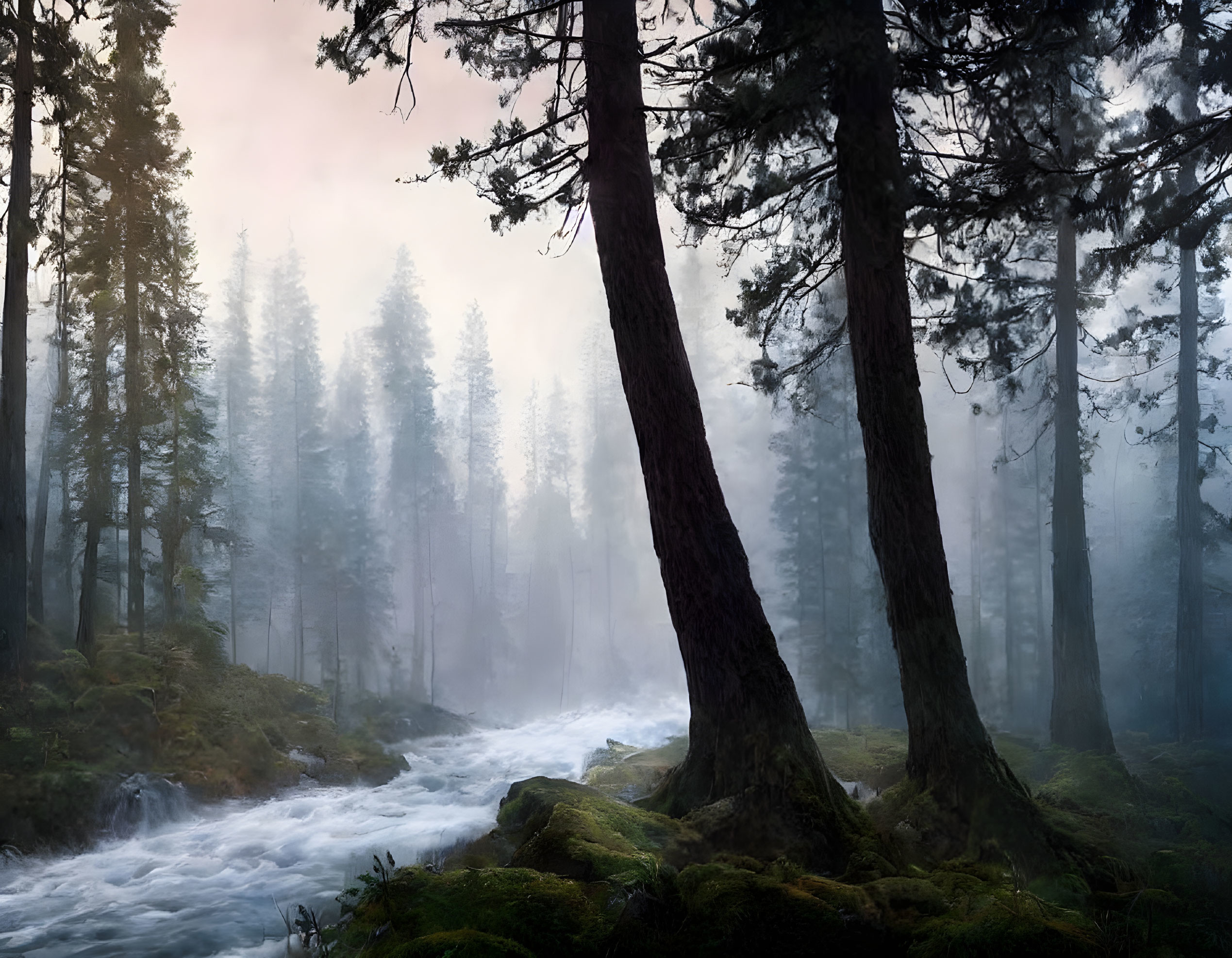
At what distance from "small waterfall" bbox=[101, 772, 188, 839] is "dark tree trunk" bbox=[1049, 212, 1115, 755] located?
15298mm

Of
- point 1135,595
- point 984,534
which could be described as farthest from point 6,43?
point 1135,595

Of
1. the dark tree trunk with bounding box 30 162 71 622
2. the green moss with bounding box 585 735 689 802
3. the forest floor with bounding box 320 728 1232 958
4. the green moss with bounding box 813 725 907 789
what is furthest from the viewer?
the dark tree trunk with bounding box 30 162 71 622

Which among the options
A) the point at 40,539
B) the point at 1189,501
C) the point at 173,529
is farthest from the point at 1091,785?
the point at 40,539

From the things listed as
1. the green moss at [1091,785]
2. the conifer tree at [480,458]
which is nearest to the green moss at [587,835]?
the green moss at [1091,785]

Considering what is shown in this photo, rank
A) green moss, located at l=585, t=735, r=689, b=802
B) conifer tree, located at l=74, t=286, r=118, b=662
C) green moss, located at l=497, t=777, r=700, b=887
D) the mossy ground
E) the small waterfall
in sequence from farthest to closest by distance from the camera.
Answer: conifer tree, located at l=74, t=286, r=118, b=662 < the small waterfall < the mossy ground < green moss, located at l=585, t=735, r=689, b=802 < green moss, located at l=497, t=777, r=700, b=887

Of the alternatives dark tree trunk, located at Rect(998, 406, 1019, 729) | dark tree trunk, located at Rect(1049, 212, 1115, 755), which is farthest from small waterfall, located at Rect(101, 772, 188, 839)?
dark tree trunk, located at Rect(998, 406, 1019, 729)

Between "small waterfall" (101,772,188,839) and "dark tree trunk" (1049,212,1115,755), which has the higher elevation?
"dark tree trunk" (1049,212,1115,755)

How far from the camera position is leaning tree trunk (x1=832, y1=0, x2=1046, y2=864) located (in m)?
6.21

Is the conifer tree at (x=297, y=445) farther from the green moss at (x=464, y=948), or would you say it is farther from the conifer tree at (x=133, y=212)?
the green moss at (x=464, y=948)

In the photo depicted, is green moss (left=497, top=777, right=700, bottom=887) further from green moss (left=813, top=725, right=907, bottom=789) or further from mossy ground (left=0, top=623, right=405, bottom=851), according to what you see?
mossy ground (left=0, top=623, right=405, bottom=851)

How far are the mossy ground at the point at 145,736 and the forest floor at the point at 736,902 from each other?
7304mm

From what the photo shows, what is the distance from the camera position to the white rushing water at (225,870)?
6.42 metres

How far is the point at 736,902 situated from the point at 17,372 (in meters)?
14.2

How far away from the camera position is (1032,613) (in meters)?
33.0
